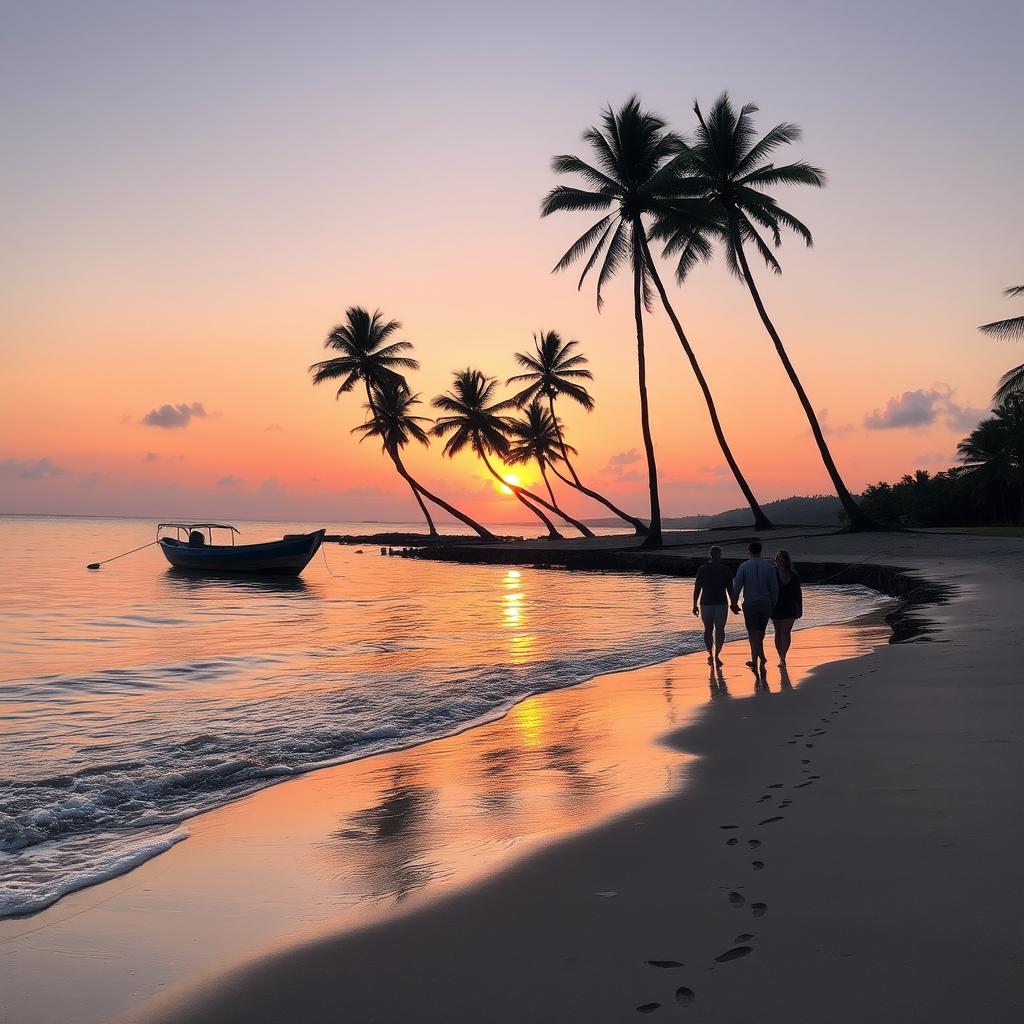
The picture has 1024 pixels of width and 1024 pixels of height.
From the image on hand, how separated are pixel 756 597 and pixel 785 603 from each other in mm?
696

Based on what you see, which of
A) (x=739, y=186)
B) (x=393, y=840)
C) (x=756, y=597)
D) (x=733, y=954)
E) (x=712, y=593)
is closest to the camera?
(x=733, y=954)

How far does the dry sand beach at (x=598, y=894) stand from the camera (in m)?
3.15

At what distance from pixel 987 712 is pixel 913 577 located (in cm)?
1780

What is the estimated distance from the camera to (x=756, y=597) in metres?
11.6

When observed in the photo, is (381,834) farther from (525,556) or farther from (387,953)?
(525,556)

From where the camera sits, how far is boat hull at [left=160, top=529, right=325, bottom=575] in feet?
141

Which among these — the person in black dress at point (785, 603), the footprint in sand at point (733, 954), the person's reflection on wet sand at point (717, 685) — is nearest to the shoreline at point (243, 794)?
the person's reflection on wet sand at point (717, 685)

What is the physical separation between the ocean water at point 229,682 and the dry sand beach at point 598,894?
2.95 ft

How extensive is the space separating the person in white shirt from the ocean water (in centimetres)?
308

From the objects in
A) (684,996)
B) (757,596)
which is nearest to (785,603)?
(757,596)

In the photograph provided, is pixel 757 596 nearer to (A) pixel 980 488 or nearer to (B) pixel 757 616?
(B) pixel 757 616

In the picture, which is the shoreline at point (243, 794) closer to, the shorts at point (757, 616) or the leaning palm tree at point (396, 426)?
the shorts at point (757, 616)

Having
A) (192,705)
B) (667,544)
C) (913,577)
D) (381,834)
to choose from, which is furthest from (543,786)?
(667,544)

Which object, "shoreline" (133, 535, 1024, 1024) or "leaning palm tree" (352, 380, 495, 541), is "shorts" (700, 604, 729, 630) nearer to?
"shoreline" (133, 535, 1024, 1024)
